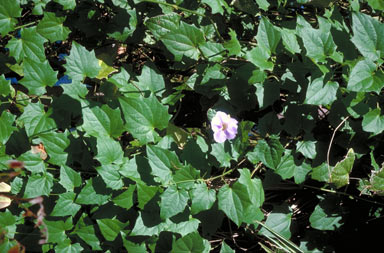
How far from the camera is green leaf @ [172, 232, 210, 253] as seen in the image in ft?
4.99

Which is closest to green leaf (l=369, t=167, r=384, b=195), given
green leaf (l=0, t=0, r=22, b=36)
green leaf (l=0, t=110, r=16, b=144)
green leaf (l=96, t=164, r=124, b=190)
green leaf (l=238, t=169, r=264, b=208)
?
green leaf (l=238, t=169, r=264, b=208)

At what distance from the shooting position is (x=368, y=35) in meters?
1.39

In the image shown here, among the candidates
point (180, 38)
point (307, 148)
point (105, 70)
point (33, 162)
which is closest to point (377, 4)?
point (307, 148)

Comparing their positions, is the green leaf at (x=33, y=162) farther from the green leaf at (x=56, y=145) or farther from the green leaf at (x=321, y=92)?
the green leaf at (x=321, y=92)

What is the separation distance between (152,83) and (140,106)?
0.21m

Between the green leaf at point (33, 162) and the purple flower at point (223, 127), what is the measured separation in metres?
0.64

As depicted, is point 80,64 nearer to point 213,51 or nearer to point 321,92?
point 213,51

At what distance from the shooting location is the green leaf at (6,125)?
1631 millimetres

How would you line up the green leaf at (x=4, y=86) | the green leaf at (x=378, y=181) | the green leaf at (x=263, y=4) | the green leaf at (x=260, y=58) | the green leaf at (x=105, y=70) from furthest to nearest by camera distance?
1. the green leaf at (x=105, y=70)
2. the green leaf at (x=263, y=4)
3. the green leaf at (x=4, y=86)
4. the green leaf at (x=378, y=181)
5. the green leaf at (x=260, y=58)

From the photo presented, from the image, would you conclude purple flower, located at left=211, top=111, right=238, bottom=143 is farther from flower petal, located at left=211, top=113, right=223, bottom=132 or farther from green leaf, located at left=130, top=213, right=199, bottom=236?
green leaf, located at left=130, top=213, right=199, bottom=236

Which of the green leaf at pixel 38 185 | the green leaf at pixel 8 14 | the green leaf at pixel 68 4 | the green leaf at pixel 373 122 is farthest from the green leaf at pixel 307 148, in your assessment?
the green leaf at pixel 8 14

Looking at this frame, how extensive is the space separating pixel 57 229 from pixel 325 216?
1034mm

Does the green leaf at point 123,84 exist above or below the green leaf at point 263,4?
below

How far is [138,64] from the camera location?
7.00 ft
